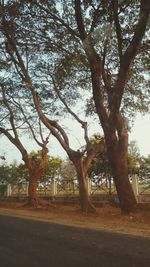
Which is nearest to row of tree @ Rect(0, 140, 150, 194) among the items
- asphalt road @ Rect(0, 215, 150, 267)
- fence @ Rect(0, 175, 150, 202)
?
fence @ Rect(0, 175, 150, 202)

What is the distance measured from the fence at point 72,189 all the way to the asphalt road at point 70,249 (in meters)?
10.7

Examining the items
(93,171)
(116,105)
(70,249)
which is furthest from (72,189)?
(70,249)

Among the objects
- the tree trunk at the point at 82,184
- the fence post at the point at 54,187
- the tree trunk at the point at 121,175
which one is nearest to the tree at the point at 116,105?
the tree trunk at the point at 121,175

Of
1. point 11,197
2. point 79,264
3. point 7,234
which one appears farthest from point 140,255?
point 11,197

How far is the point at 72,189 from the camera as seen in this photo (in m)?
27.2

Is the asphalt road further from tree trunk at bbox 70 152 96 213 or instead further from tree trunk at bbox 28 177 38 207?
tree trunk at bbox 28 177 38 207

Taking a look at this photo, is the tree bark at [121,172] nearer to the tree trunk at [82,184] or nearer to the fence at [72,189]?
the tree trunk at [82,184]

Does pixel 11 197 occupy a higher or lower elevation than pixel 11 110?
lower

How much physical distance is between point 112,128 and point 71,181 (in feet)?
38.9

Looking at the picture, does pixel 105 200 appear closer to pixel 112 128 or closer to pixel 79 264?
pixel 112 128

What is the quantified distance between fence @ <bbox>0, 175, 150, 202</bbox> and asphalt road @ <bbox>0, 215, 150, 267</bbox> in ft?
35.0

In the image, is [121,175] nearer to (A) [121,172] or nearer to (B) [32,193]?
(A) [121,172]

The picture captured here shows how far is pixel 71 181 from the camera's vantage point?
27.5m

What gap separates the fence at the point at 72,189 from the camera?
20984mm
